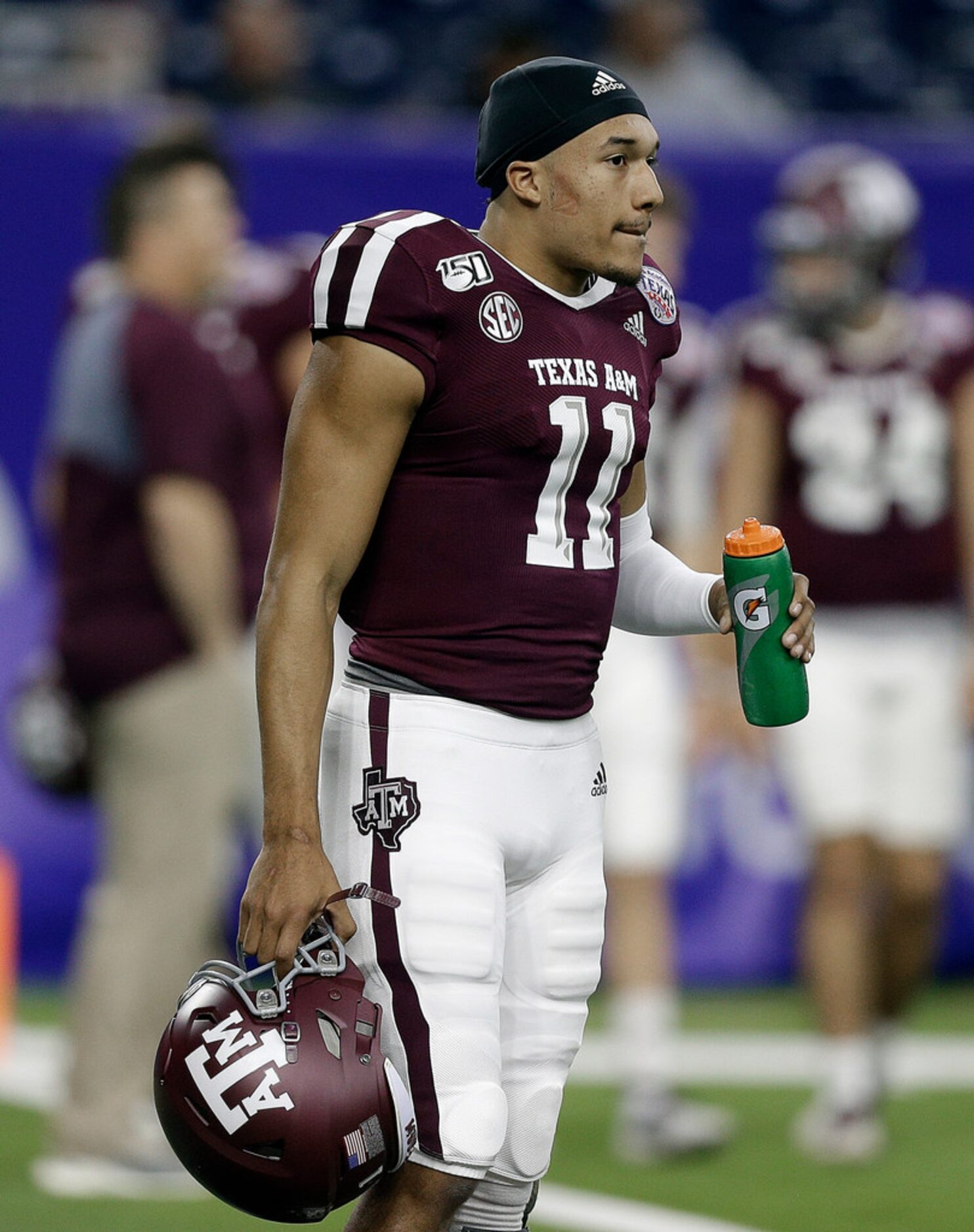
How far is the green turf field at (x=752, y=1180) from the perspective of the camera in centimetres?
472

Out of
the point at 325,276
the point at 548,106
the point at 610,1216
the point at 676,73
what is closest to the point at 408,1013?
the point at 325,276

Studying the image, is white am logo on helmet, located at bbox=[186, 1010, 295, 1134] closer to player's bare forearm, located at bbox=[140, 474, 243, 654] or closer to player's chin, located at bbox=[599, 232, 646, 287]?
player's chin, located at bbox=[599, 232, 646, 287]

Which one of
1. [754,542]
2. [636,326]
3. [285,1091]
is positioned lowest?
[285,1091]

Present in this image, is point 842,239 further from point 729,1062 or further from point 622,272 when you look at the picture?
point 622,272

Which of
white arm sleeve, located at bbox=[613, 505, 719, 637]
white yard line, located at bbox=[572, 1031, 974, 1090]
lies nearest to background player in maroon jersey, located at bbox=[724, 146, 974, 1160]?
white yard line, located at bbox=[572, 1031, 974, 1090]

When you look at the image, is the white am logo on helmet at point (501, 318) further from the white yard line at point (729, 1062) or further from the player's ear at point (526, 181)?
the white yard line at point (729, 1062)

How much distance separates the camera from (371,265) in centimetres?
309

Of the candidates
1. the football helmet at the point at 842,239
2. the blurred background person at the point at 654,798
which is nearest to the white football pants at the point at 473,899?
the blurred background person at the point at 654,798

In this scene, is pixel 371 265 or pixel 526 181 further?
pixel 526 181

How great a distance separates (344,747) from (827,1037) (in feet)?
8.55

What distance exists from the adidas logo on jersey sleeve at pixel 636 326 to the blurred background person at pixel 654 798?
85.4 inches

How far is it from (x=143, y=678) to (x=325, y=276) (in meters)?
2.31

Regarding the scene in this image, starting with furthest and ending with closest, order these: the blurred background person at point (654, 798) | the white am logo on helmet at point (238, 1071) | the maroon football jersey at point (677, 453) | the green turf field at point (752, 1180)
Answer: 1. the maroon football jersey at point (677, 453)
2. the blurred background person at point (654, 798)
3. the green turf field at point (752, 1180)
4. the white am logo on helmet at point (238, 1071)

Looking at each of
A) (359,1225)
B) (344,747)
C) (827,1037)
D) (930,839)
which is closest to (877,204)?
(930,839)
